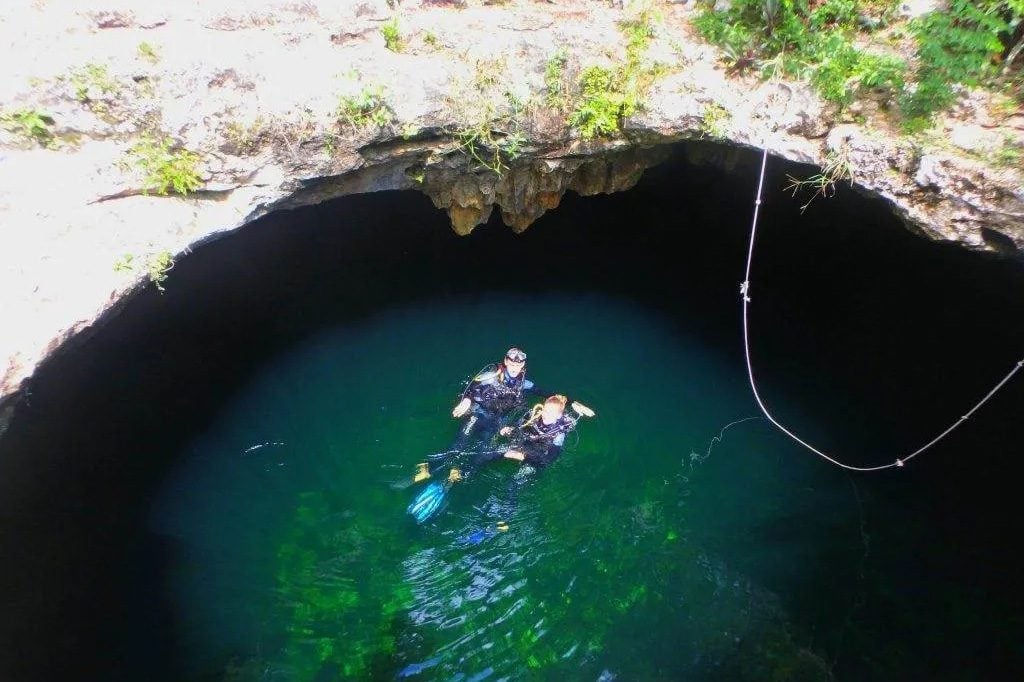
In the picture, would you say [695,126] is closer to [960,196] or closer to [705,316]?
[960,196]

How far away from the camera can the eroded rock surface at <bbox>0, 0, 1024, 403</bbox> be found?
144 inches

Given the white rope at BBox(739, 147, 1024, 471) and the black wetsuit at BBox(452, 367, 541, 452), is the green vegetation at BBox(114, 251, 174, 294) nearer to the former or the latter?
the black wetsuit at BBox(452, 367, 541, 452)

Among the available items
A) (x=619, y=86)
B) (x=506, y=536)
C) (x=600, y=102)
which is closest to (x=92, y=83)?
(x=600, y=102)

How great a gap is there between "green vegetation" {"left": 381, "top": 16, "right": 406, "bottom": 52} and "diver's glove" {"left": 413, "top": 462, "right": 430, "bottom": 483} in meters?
4.13

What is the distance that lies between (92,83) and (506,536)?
521 centimetres

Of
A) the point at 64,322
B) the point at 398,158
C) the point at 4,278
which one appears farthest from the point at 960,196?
the point at 4,278

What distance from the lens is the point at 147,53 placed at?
4.00 metres

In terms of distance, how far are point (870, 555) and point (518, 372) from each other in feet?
13.4

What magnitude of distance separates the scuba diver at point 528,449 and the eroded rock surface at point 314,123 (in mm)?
2655

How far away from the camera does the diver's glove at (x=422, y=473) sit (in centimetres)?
614

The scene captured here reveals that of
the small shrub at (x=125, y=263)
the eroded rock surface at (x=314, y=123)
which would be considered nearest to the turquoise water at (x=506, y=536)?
the eroded rock surface at (x=314, y=123)

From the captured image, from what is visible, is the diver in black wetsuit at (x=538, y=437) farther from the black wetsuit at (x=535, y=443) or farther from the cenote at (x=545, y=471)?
the cenote at (x=545, y=471)

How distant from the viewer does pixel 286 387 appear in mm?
7262

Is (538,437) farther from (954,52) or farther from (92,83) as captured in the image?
(92,83)
